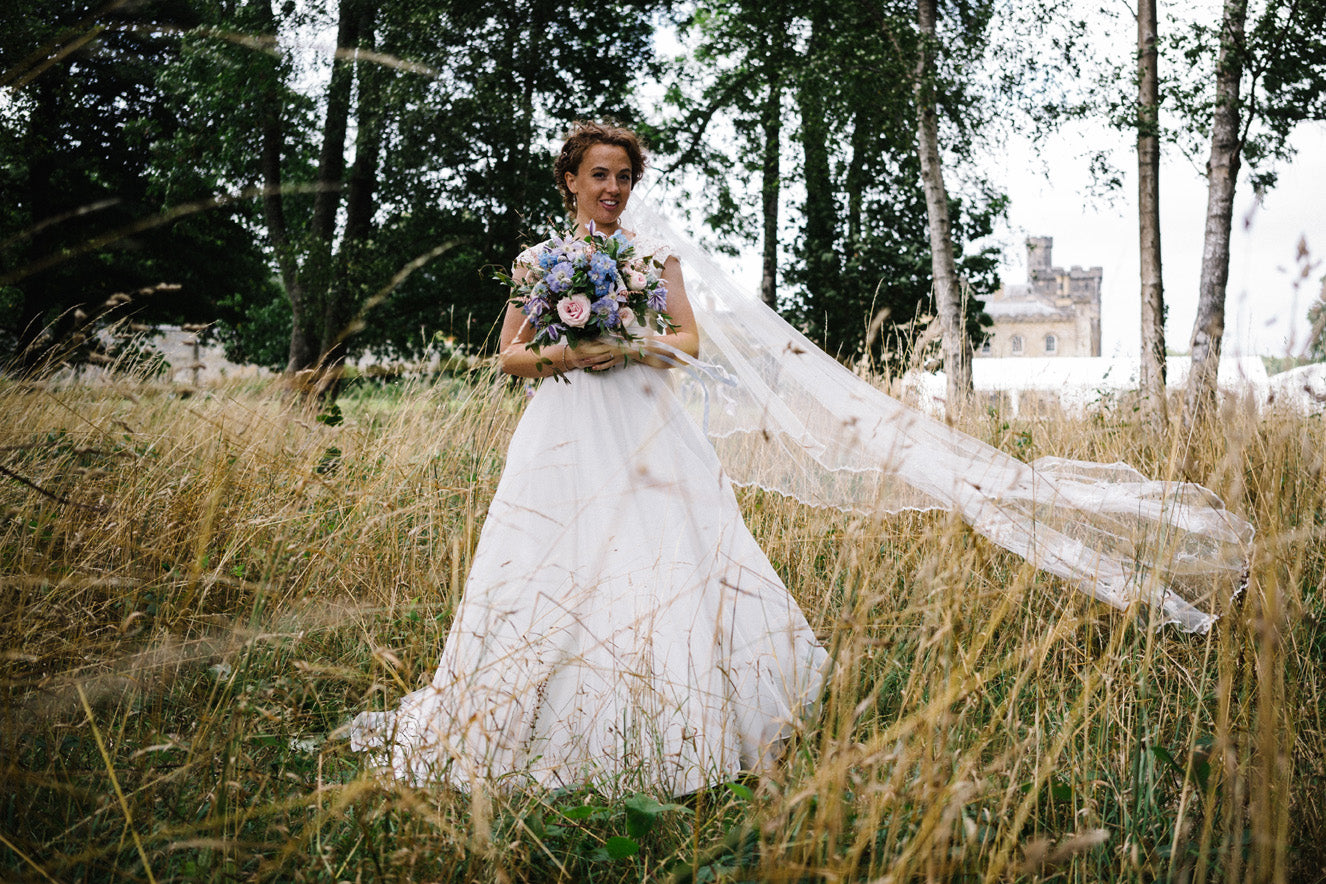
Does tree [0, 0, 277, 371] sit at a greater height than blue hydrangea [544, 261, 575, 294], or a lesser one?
greater

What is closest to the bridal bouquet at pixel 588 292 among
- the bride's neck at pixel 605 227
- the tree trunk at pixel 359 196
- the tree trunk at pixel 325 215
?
the bride's neck at pixel 605 227

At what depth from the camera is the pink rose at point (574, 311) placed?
8.36 feet

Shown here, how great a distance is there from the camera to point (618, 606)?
2.51 m

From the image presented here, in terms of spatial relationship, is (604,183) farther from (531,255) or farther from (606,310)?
(606,310)

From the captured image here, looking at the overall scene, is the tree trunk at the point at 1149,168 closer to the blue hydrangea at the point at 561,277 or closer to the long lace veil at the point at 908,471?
the long lace veil at the point at 908,471

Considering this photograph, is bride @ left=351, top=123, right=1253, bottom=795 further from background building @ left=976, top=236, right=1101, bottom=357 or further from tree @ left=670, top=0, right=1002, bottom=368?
background building @ left=976, top=236, right=1101, bottom=357

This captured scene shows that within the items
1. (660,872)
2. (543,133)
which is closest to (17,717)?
(660,872)

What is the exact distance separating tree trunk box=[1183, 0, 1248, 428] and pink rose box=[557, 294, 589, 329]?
19.3 ft

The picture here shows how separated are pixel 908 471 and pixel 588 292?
1.35 meters

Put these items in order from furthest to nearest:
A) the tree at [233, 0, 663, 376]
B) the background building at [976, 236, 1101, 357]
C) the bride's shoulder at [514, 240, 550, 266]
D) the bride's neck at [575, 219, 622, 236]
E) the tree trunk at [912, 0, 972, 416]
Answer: the background building at [976, 236, 1101, 357] < the tree at [233, 0, 663, 376] < the tree trunk at [912, 0, 972, 416] < the bride's neck at [575, 219, 622, 236] < the bride's shoulder at [514, 240, 550, 266]

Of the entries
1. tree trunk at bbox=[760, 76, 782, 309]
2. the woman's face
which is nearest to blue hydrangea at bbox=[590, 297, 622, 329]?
the woman's face

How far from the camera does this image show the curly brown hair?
9.87 ft

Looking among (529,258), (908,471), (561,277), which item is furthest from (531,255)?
(908,471)

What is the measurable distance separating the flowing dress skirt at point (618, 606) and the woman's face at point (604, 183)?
0.67 metres
